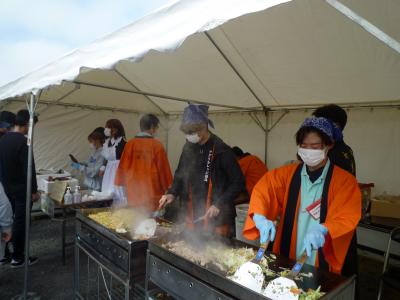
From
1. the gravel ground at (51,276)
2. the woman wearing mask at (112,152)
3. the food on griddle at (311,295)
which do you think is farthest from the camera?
the woman wearing mask at (112,152)

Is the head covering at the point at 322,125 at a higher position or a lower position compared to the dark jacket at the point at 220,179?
higher

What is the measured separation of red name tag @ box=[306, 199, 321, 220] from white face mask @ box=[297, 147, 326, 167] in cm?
23

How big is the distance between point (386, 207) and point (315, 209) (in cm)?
260

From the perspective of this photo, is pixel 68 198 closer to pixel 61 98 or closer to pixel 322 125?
pixel 61 98

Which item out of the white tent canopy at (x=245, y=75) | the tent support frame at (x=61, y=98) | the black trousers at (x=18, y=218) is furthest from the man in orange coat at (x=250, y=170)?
the tent support frame at (x=61, y=98)

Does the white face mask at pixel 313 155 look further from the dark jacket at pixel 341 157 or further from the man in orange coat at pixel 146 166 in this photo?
the man in orange coat at pixel 146 166

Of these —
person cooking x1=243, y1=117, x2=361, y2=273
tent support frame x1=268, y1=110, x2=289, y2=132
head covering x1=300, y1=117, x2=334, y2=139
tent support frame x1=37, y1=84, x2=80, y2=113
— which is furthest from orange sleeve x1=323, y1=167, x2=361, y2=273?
tent support frame x1=37, y1=84, x2=80, y2=113

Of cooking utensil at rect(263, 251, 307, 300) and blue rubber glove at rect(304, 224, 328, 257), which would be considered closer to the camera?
cooking utensil at rect(263, 251, 307, 300)

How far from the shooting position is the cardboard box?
3619mm

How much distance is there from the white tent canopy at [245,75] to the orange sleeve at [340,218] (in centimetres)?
110

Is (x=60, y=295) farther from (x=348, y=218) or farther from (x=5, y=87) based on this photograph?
(x=348, y=218)

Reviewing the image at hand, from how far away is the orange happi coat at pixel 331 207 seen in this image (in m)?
1.55

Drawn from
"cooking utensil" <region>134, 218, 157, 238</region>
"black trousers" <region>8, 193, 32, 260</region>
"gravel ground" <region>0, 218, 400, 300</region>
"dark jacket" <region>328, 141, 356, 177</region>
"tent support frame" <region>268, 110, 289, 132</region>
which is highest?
"tent support frame" <region>268, 110, 289, 132</region>

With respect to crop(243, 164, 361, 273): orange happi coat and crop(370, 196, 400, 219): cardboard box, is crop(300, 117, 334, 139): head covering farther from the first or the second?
crop(370, 196, 400, 219): cardboard box
